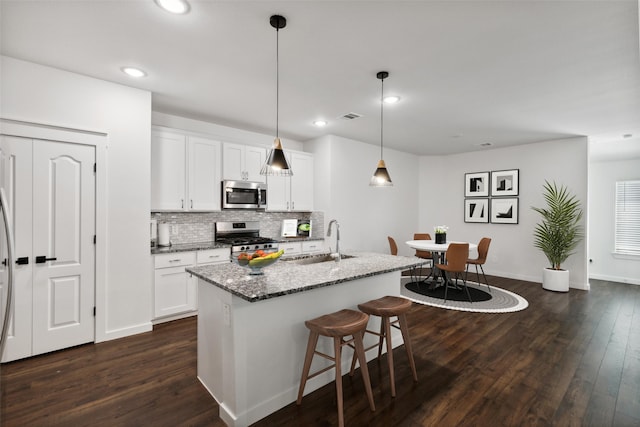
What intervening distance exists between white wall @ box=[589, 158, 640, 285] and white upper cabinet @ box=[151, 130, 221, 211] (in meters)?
7.72

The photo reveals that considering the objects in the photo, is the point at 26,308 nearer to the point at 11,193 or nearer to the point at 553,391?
the point at 11,193

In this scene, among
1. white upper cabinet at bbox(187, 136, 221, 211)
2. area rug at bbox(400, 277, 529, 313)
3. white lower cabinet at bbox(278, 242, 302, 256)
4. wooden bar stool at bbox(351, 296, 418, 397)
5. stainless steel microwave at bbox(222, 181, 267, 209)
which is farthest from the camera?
white lower cabinet at bbox(278, 242, 302, 256)

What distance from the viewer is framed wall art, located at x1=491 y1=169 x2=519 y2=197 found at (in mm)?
6102

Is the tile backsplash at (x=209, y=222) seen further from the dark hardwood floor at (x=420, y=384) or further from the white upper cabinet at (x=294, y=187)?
the dark hardwood floor at (x=420, y=384)

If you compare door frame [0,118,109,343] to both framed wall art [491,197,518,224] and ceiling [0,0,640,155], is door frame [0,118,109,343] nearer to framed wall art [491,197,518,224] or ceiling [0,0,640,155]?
ceiling [0,0,640,155]

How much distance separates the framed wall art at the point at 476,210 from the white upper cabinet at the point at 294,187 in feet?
12.2

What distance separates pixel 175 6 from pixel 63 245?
248 centimetres

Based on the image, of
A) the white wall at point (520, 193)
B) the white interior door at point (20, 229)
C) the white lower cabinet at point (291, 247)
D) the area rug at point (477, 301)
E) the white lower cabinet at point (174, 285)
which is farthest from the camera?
the white wall at point (520, 193)

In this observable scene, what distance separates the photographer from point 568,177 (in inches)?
215

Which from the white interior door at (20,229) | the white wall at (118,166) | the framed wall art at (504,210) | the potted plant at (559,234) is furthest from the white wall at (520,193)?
the white interior door at (20,229)

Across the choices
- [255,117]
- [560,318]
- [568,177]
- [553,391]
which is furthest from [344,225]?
[568,177]

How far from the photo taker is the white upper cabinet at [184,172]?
12.5 feet

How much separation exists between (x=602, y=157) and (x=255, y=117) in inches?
282

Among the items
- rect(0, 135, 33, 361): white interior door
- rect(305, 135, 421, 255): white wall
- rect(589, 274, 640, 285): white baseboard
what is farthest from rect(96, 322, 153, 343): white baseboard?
rect(589, 274, 640, 285): white baseboard
